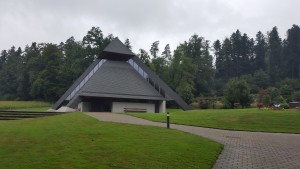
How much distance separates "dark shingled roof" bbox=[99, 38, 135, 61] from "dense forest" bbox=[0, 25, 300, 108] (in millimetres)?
14108

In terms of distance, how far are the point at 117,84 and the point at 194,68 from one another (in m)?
28.4

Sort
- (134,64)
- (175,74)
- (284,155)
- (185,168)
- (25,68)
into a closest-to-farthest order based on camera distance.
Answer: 1. (185,168)
2. (284,155)
3. (134,64)
4. (175,74)
5. (25,68)

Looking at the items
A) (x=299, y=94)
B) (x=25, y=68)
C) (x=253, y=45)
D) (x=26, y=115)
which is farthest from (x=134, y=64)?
(x=253, y=45)

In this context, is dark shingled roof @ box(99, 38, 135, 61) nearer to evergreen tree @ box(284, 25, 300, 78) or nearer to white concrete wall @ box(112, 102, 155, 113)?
white concrete wall @ box(112, 102, 155, 113)

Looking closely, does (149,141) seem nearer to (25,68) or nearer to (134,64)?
(134,64)

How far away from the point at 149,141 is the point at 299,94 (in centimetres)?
4204

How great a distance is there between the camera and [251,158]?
9.50 meters

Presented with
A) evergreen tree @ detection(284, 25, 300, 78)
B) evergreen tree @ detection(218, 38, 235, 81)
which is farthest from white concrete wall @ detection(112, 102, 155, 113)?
evergreen tree @ detection(284, 25, 300, 78)

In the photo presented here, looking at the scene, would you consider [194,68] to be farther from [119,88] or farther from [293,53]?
[293,53]

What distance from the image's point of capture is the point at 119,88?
37406 millimetres

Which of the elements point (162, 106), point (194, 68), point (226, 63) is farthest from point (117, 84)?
point (226, 63)

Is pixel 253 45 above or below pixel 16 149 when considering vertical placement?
above

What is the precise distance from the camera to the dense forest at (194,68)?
56.8 m

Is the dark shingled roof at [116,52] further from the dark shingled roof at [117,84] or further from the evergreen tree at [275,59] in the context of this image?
the evergreen tree at [275,59]
